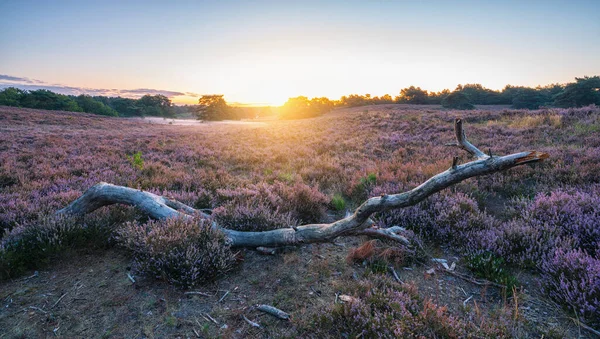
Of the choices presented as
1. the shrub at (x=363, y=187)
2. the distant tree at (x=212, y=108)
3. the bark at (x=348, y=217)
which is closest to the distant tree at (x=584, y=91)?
the shrub at (x=363, y=187)

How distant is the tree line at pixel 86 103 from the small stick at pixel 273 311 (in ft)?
214

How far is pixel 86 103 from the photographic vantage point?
59.7 meters

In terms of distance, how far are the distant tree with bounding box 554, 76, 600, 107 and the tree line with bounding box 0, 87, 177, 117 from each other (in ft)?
264

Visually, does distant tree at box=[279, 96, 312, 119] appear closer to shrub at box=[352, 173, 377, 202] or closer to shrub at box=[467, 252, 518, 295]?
shrub at box=[352, 173, 377, 202]

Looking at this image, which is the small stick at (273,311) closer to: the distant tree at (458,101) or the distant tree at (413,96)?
the distant tree at (458,101)

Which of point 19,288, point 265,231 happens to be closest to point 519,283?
point 265,231

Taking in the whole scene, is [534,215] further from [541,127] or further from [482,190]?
[541,127]

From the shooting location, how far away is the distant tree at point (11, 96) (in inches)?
1738

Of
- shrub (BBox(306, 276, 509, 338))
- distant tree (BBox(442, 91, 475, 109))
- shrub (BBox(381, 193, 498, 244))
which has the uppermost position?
distant tree (BBox(442, 91, 475, 109))

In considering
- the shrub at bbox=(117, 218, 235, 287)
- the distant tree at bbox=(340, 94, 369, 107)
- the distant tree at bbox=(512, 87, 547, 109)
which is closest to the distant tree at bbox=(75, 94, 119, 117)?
the distant tree at bbox=(340, 94, 369, 107)

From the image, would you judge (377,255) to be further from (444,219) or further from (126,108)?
(126,108)

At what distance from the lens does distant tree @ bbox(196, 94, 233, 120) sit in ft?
241

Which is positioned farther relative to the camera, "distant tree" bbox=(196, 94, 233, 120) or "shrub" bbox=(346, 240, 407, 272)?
"distant tree" bbox=(196, 94, 233, 120)

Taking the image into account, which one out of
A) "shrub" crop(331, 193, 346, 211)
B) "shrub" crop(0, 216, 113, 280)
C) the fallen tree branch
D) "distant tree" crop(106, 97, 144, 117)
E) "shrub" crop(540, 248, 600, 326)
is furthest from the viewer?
"distant tree" crop(106, 97, 144, 117)
